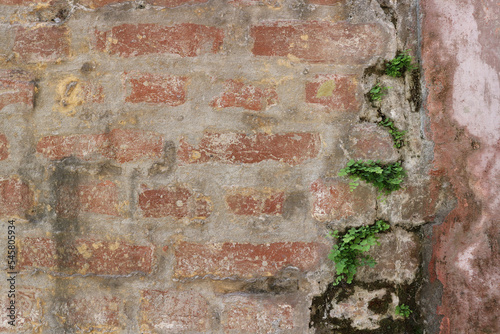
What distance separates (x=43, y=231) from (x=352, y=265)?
1137 millimetres

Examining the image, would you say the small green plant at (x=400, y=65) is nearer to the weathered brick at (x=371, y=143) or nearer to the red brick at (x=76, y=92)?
the weathered brick at (x=371, y=143)

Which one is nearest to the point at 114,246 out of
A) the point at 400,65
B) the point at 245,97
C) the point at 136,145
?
the point at 136,145

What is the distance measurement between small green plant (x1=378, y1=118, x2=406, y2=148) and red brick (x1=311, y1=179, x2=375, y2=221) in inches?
7.9

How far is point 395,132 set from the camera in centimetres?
130

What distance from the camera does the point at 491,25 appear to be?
127 centimetres

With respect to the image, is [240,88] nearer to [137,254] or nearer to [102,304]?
[137,254]

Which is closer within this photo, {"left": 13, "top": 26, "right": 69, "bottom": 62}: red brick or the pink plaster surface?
the pink plaster surface

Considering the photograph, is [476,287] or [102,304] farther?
[102,304]

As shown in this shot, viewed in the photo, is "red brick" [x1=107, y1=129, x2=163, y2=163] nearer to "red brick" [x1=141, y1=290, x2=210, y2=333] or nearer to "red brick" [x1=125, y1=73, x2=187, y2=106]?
"red brick" [x1=125, y1=73, x2=187, y2=106]

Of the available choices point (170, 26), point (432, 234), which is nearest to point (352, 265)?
point (432, 234)

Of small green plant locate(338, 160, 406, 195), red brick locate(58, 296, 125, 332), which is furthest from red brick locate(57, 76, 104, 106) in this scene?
small green plant locate(338, 160, 406, 195)

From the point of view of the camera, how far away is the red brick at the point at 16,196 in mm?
1331

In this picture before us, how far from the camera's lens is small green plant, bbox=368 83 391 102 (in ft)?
4.26

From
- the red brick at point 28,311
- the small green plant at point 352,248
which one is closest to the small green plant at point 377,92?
the small green plant at point 352,248
